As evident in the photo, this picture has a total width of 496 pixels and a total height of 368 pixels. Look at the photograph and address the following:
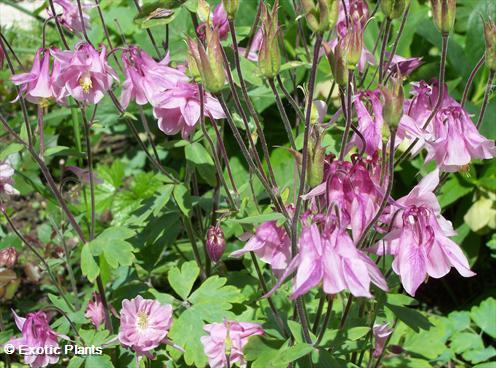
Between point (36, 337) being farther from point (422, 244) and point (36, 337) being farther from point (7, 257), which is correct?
point (422, 244)

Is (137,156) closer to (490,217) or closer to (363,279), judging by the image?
(490,217)

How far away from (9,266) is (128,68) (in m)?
0.70

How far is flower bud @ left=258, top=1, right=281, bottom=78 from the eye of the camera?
4.49 ft

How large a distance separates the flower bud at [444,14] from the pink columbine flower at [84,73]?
82 cm

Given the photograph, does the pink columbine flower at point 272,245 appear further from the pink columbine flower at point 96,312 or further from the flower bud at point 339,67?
the pink columbine flower at point 96,312

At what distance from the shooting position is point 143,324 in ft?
5.99

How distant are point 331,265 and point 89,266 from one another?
3.06 feet

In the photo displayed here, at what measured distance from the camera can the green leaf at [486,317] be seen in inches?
87.4

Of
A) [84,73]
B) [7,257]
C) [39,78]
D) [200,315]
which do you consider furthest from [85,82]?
[200,315]

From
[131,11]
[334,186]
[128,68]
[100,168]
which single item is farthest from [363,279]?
[131,11]

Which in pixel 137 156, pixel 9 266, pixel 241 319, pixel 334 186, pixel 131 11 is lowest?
pixel 137 156

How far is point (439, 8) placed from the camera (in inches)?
57.7

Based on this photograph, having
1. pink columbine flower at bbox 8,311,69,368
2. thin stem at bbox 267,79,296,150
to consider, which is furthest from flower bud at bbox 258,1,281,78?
pink columbine flower at bbox 8,311,69,368

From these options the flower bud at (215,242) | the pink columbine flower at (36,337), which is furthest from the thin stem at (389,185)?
the pink columbine flower at (36,337)
